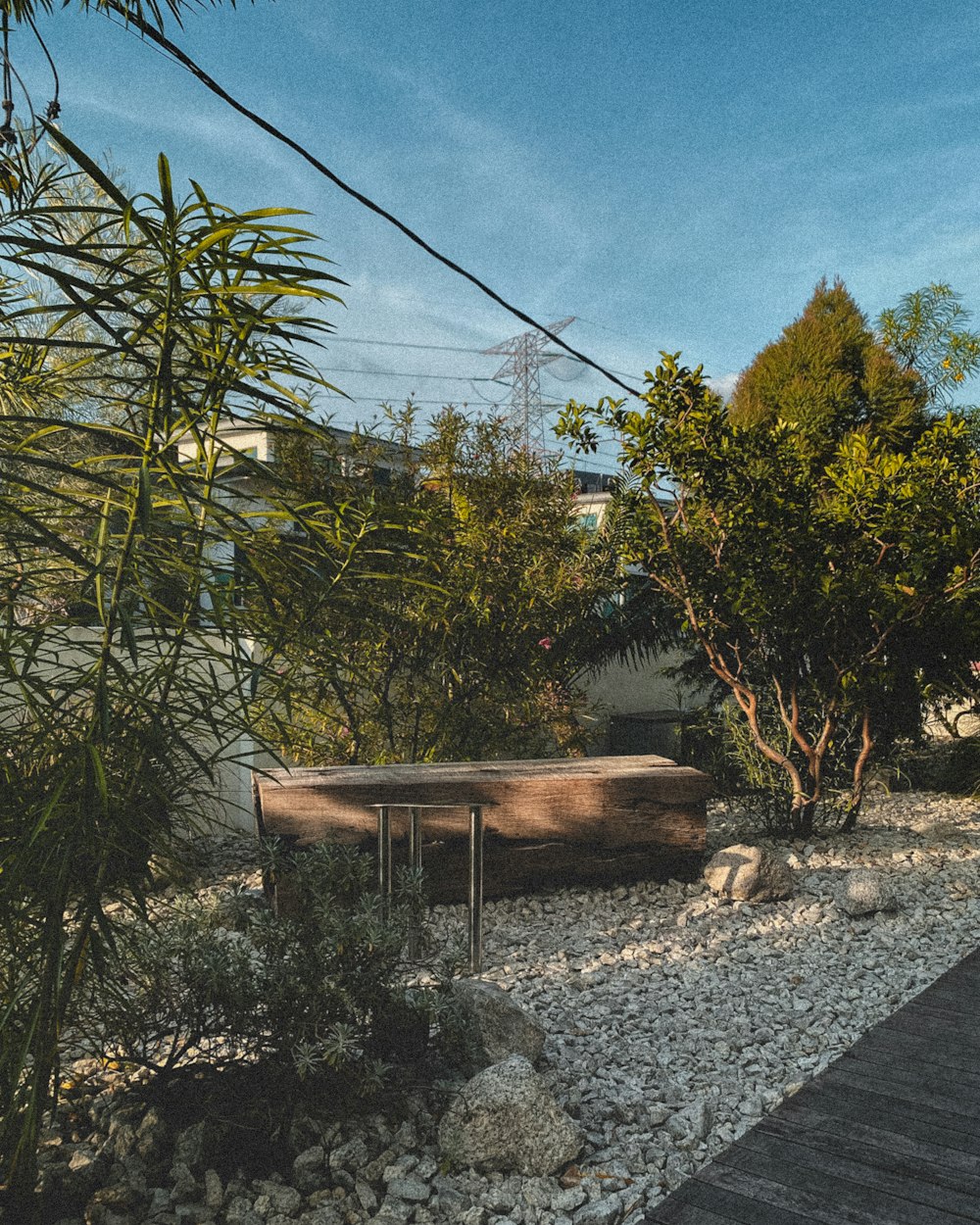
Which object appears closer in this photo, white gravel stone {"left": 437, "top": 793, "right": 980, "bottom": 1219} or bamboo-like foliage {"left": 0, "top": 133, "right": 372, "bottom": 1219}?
bamboo-like foliage {"left": 0, "top": 133, "right": 372, "bottom": 1219}

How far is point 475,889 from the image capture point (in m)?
3.81

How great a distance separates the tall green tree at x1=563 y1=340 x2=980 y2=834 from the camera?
5.47 meters

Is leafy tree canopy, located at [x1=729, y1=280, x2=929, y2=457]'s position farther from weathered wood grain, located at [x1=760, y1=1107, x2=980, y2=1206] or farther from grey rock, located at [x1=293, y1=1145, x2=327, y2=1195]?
grey rock, located at [x1=293, y1=1145, x2=327, y2=1195]

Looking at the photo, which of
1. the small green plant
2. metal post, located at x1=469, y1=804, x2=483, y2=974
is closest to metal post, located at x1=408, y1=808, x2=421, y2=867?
metal post, located at x1=469, y1=804, x2=483, y2=974

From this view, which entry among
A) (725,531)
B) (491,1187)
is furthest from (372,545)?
(725,531)

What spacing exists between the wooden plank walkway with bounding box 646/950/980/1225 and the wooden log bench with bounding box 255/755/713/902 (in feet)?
6.77

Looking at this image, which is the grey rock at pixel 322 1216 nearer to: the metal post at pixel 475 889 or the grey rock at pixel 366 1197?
the grey rock at pixel 366 1197

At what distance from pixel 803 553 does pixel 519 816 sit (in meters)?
2.32

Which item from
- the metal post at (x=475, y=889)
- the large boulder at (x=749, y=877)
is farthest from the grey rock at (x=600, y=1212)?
the large boulder at (x=749, y=877)

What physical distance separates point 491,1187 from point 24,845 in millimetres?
1422

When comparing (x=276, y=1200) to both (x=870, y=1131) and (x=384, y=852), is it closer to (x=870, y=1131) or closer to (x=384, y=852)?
(x=870, y=1131)

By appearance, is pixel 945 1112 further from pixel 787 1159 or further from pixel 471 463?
pixel 471 463

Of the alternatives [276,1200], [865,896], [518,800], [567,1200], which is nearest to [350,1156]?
[276,1200]

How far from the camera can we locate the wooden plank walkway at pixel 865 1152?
1980 mm
